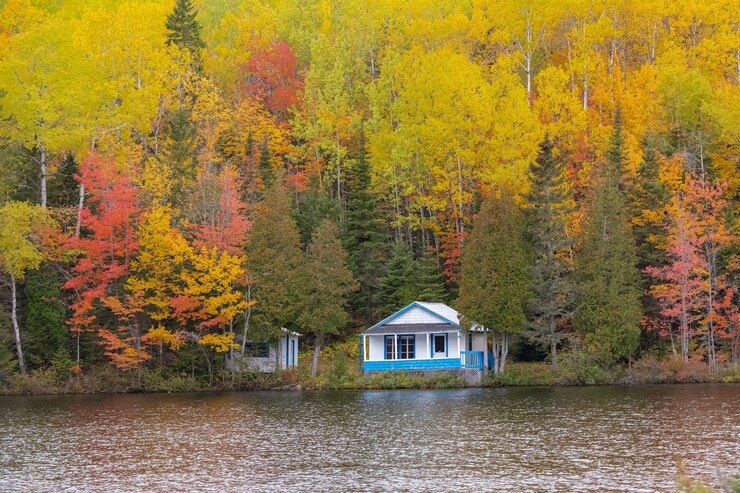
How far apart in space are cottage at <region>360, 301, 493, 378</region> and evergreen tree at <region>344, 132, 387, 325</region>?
15.0ft

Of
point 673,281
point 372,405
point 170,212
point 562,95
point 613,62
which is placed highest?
point 613,62

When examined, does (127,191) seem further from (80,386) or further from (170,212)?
(80,386)

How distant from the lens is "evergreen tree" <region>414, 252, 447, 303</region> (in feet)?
202

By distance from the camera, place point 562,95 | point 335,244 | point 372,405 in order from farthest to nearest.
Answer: point 562,95, point 335,244, point 372,405

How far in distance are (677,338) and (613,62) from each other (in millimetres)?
26210

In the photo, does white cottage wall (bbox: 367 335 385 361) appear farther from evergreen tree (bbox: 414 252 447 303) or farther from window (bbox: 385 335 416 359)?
evergreen tree (bbox: 414 252 447 303)

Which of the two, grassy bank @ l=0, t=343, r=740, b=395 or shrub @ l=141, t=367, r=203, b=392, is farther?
shrub @ l=141, t=367, r=203, b=392

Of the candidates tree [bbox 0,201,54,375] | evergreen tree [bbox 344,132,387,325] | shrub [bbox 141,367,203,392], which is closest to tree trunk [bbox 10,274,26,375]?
tree [bbox 0,201,54,375]

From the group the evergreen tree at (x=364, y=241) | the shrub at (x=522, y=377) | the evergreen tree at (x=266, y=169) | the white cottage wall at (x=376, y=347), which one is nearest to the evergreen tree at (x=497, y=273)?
the shrub at (x=522, y=377)

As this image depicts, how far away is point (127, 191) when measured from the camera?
54.4 meters

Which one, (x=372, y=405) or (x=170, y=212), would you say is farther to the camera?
(x=170, y=212)

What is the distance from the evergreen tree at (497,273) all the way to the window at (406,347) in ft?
16.2

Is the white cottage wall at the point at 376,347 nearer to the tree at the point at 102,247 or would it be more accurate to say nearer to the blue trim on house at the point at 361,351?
the blue trim on house at the point at 361,351

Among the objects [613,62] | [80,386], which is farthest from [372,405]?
[613,62]
